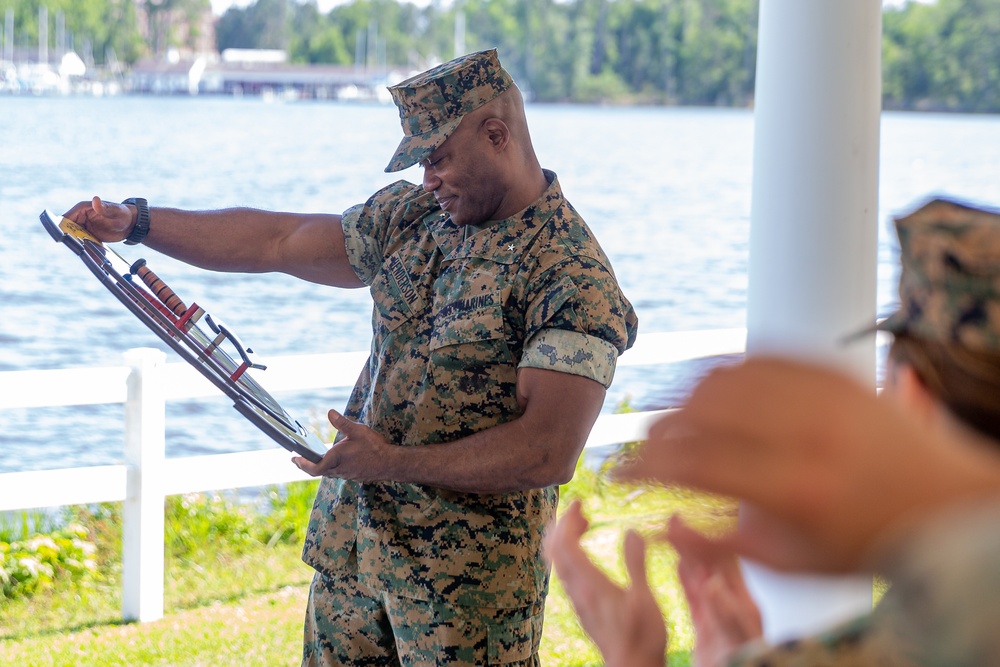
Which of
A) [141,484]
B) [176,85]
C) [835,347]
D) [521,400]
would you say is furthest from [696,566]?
[176,85]

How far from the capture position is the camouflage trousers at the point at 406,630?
2492 millimetres

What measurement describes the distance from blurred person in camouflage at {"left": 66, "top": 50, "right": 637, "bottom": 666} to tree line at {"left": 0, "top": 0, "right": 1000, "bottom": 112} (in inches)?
1244

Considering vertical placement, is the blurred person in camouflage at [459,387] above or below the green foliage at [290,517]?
above

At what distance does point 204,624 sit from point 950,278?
14.6ft

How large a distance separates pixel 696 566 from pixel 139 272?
1.86 meters

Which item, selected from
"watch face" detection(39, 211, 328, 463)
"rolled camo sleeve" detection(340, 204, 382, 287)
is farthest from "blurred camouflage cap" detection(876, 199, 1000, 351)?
"rolled camo sleeve" detection(340, 204, 382, 287)

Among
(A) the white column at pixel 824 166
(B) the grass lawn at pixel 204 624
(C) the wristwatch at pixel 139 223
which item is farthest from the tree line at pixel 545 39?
(C) the wristwatch at pixel 139 223

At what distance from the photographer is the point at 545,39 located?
44.0 m

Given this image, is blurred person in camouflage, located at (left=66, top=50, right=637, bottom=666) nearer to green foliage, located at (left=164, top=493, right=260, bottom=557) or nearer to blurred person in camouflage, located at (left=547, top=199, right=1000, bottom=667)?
blurred person in camouflage, located at (left=547, top=199, right=1000, bottom=667)

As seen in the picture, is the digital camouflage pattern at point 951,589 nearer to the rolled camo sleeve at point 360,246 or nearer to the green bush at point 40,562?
the rolled camo sleeve at point 360,246

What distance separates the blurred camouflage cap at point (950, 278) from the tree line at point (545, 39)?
110 ft

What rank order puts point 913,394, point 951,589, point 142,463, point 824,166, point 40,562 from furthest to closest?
point 40,562 → point 142,463 → point 824,166 → point 913,394 → point 951,589

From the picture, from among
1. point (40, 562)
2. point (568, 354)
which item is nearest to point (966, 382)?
point (568, 354)

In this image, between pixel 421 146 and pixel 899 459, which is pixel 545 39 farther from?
pixel 899 459
